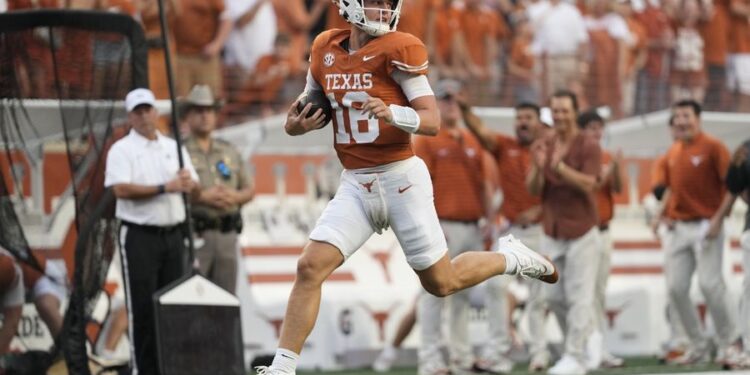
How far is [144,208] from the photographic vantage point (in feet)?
36.9

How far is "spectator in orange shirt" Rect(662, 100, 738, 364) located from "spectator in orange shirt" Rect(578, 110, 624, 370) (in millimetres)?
543

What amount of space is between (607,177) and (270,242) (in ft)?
9.63

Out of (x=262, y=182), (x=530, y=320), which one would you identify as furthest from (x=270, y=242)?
(x=530, y=320)

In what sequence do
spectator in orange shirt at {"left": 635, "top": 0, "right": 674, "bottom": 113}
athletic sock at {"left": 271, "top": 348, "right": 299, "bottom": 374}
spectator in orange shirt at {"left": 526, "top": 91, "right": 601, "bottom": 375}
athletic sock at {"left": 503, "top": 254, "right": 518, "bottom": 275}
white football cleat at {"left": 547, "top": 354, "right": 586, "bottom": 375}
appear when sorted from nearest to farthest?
athletic sock at {"left": 271, "top": 348, "right": 299, "bottom": 374}, athletic sock at {"left": 503, "top": 254, "right": 518, "bottom": 275}, white football cleat at {"left": 547, "top": 354, "right": 586, "bottom": 375}, spectator in orange shirt at {"left": 526, "top": 91, "right": 601, "bottom": 375}, spectator in orange shirt at {"left": 635, "top": 0, "right": 674, "bottom": 113}

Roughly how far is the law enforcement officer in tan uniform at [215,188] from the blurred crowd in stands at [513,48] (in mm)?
1562

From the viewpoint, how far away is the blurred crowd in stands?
15484 mm

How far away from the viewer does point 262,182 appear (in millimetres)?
14625

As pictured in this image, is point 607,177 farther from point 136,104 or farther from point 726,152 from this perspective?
point 136,104

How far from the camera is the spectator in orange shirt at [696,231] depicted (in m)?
13.5

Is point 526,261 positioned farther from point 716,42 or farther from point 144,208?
point 716,42

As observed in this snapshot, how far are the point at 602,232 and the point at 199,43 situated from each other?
4.19 m

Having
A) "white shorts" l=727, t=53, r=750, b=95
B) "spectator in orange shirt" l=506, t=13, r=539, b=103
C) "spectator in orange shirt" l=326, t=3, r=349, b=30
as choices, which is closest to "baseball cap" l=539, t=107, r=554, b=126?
"spectator in orange shirt" l=326, t=3, r=349, b=30

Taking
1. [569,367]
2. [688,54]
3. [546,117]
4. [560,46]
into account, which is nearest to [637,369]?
[569,367]

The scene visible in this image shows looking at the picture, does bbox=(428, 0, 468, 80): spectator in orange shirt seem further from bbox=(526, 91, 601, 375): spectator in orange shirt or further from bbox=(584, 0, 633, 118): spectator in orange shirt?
bbox=(526, 91, 601, 375): spectator in orange shirt
